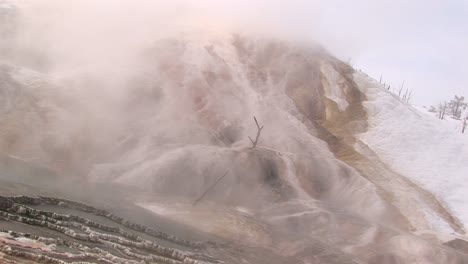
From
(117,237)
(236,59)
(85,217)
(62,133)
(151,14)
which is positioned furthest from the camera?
(151,14)

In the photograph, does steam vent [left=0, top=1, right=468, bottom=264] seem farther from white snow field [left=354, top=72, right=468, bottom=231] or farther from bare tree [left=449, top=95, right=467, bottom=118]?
bare tree [left=449, top=95, right=467, bottom=118]

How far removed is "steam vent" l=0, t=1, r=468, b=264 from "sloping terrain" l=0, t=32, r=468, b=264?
95 mm

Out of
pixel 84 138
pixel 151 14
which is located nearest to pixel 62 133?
pixel 84 138

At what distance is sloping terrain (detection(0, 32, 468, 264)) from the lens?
22.1 meters

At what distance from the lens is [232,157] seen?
93.9 feet

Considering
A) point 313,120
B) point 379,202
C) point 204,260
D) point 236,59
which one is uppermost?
point 236,59

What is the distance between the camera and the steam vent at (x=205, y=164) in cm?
1789

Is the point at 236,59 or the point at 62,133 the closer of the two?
the point at 62,133

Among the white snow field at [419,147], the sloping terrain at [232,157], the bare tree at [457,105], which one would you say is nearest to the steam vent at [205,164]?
the sloping terrain at [232,157]

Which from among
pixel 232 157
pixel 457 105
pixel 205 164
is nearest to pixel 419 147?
pixel 232 157

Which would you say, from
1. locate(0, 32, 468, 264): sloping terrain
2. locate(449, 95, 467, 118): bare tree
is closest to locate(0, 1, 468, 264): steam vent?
locate(0, 32, 468, 264): sloping terrain

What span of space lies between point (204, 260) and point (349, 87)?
93.2 feet

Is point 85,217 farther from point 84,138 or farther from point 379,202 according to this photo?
point 379,202

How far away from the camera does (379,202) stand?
97.1ft
